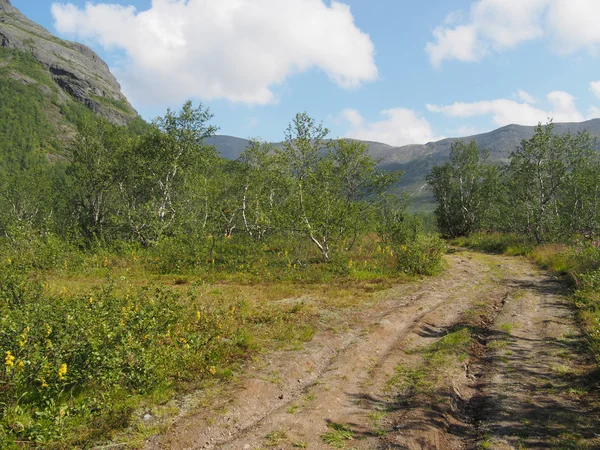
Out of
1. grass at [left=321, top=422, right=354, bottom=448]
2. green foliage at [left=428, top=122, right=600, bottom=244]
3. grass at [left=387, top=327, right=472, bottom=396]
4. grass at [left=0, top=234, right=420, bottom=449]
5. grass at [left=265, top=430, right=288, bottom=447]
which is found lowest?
grass at [left=387, top=327, right=472, bottom=396]

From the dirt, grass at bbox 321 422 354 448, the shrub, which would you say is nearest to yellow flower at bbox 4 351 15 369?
the dirt

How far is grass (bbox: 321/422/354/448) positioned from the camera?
200 inches

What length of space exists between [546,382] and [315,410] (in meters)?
4.57

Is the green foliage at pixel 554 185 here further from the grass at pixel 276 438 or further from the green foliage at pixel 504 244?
the grass at pixel 276 438

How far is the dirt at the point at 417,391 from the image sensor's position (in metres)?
5.20

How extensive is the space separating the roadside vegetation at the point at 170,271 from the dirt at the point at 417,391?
2.81 ft

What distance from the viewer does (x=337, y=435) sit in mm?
5250

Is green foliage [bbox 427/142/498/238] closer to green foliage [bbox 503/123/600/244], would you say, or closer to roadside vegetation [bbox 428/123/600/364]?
roadside vegetation [bbox 428/123/600/364]

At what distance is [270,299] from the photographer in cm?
1316

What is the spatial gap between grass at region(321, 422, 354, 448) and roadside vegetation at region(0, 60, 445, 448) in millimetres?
2388

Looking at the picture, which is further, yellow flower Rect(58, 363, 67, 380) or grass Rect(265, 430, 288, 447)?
grass Rect(265, 430, 288, 447)

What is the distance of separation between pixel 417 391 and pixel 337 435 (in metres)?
2.09

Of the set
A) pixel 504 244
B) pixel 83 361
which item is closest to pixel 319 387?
pixel 83 361

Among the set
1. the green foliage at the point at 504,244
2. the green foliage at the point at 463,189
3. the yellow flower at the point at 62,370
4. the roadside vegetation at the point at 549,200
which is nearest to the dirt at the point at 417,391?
the yellow flower at the point at 62,370
